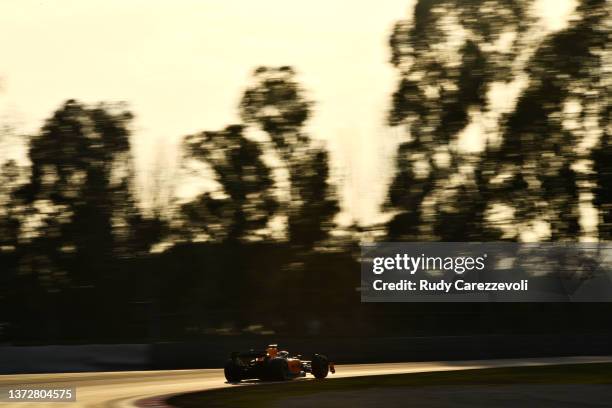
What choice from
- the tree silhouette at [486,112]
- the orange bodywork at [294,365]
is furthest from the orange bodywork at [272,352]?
the tree silhouette at [486,112]

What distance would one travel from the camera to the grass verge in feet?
59.9

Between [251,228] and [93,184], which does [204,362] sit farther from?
[93,184]

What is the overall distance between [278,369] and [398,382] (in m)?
2.38

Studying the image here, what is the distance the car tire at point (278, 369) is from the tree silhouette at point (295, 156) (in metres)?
17.4

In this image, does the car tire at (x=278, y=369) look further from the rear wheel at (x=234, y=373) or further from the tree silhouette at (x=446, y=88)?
the tree silhouette at (x=446, y=88)

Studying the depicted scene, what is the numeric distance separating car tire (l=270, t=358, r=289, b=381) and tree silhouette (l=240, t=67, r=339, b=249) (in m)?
17.4

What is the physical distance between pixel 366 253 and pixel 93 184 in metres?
11.5

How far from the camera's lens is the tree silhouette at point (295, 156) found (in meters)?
40.9

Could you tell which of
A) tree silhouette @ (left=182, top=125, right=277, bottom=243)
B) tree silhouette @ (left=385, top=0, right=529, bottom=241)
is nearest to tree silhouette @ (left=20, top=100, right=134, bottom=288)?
tree silhouette @ (left=182, top=125, right=277, bottom=243)

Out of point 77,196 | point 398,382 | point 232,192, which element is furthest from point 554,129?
point 398,382

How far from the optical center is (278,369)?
22.8m

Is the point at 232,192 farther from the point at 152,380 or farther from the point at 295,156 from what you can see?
the point at 152,380

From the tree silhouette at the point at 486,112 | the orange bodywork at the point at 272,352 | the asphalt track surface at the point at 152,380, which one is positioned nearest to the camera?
the asphalt track surface at the point at 152,380

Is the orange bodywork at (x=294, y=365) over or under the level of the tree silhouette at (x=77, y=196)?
under
